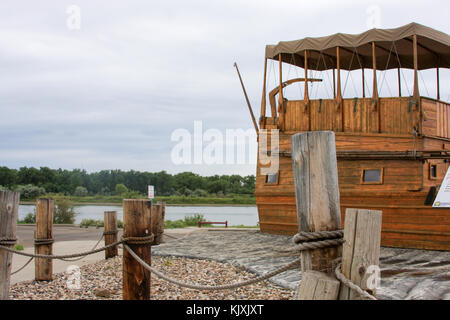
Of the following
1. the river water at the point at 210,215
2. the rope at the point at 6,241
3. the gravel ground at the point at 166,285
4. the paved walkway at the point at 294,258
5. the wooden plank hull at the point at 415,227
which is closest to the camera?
the rope at the point at 6,241

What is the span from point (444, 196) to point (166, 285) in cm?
776

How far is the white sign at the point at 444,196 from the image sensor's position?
1140 centimetres

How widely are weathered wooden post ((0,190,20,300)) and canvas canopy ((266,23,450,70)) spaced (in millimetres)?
10716

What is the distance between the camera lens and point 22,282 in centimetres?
910

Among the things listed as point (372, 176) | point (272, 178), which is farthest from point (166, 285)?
point (272, 178)

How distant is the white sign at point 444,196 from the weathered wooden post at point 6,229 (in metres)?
10.4

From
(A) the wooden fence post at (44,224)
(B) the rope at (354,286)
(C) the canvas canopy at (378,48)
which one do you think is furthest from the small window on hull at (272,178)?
(B) the rope at (354,286)

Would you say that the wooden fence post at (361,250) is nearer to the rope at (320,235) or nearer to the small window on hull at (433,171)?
the rope at (320,235)

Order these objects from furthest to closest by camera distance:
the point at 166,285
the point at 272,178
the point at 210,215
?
the point at 210,215 → the point at 272,178 → the point at 166,285

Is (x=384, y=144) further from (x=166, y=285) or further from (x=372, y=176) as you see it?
(x=166, y=285)

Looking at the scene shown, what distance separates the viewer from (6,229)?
4.89m
